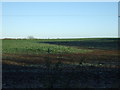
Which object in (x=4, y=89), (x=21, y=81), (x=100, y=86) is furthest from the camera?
(x=21, y=81)

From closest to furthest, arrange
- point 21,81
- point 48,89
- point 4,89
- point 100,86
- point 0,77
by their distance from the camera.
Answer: point 48,89 → point 4,89 → point 100,86 → point 21,81 → point 0,77

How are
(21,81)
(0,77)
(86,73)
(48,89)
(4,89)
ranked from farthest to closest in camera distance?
(86,73) < (0,77) < (21,81) < (4,89) < (48,89)


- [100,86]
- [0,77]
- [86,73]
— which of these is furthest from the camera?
[86,73]

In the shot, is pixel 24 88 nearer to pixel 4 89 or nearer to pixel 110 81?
pixel 4 89

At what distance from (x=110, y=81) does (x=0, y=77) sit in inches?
196

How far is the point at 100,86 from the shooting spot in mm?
9602

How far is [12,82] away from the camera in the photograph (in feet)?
33.4

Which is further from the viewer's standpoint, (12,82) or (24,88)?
(12,82)

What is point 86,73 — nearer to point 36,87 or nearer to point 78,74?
point 78,74

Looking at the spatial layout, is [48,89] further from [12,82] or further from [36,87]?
[12,82]

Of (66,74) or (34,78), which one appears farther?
(66,74)

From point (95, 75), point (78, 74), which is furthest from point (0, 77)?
point (95, 75)

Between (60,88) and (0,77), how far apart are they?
12.9 ft

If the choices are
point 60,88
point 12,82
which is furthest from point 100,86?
point 12,82
